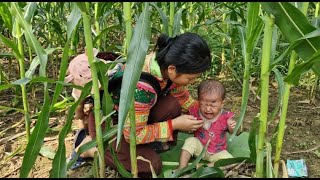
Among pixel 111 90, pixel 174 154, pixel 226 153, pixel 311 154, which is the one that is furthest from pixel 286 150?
pixel 111 90

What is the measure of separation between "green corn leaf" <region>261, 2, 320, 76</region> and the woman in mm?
550

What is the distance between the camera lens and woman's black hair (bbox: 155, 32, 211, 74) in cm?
Answer: 180

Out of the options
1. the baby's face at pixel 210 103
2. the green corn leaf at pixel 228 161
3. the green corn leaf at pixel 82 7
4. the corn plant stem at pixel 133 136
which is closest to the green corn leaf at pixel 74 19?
the green corn leaf at pixel 82 7

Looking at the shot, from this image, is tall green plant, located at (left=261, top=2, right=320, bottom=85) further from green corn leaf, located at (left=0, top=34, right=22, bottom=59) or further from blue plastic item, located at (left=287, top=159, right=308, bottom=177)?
green corn leaf, located at (left=0, top=34, right=22, bottom=59)

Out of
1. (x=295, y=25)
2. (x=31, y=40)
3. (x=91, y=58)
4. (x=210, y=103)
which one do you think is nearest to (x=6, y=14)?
(x=31, y=40)

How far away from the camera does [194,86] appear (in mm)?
3320

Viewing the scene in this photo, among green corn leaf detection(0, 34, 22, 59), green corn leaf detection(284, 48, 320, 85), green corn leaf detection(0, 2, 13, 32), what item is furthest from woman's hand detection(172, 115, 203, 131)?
green corn leaf detection(0, 2, 13, 32)

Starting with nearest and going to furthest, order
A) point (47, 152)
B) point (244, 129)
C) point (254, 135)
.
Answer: point (254, 135), point (47, 152), point (244, 129)

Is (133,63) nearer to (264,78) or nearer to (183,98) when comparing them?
(264,78)

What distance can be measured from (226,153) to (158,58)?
64 centimetres

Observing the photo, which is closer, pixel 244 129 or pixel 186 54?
pixel 186 54

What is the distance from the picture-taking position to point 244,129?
2.58 m

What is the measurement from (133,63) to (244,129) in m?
1.48

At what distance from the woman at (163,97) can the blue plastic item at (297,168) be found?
19.8 inches
